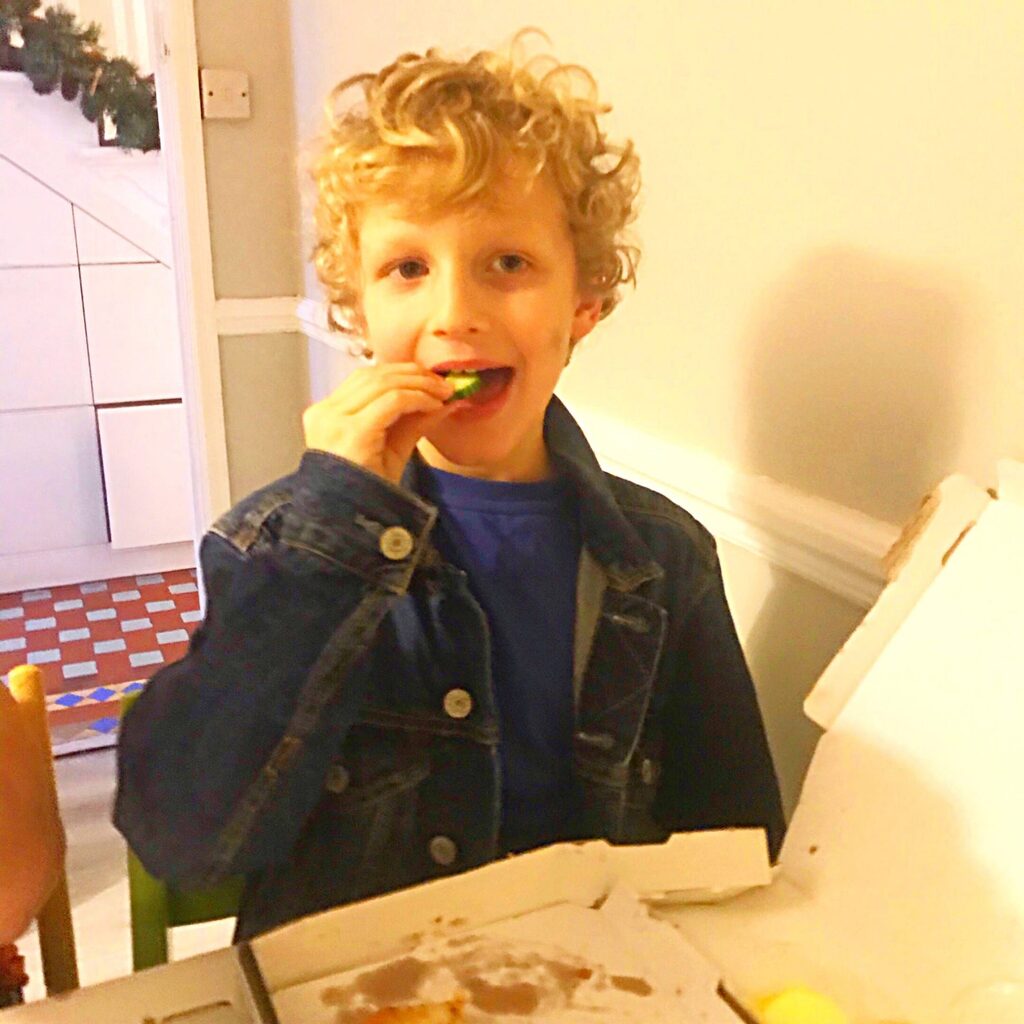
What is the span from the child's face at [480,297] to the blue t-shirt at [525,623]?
0.04 m

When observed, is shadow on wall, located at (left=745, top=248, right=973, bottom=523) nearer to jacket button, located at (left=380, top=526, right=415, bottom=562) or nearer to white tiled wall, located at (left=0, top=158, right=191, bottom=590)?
jacket button, located at (left=380, top=526, right=415, bottom=562)

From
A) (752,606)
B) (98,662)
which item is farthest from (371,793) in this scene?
(98,662)

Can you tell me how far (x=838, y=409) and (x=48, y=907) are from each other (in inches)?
24.7

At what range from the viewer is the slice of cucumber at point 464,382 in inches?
27.8

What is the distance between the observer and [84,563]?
3.15m

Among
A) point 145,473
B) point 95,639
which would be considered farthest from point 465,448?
point 145,473

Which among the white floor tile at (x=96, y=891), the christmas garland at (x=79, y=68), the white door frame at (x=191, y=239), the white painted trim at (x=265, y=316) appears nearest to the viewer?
the white floor tile at (x=96, y=891)

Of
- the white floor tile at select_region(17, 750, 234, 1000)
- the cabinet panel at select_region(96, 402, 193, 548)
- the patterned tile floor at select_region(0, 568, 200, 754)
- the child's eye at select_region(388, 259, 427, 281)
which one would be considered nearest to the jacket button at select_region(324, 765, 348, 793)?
the child's eye at select_region(388, 259, 427, 281)

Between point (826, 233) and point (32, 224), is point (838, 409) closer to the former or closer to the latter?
point (826, 233)

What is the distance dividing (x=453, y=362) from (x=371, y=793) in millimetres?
289

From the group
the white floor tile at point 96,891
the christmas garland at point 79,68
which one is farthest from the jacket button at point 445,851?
the christmas garland at point 79,68

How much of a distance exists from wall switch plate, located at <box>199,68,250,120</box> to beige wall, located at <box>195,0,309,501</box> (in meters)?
0.02

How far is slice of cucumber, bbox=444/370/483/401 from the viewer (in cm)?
71

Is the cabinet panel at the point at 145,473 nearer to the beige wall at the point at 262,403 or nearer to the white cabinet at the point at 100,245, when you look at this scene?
the white cabinet at the point at 100,245
